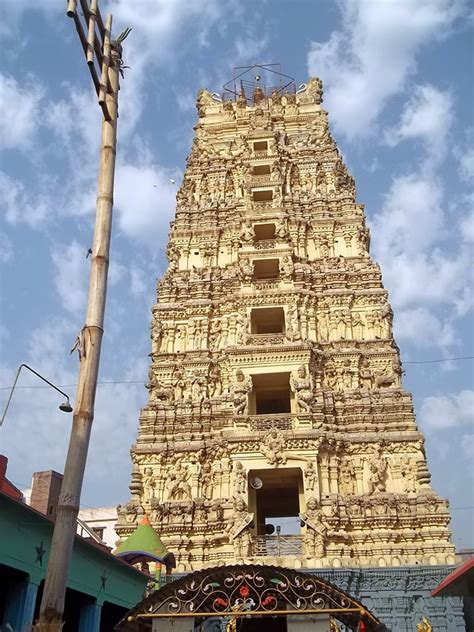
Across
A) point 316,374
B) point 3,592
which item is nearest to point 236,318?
point 316,374

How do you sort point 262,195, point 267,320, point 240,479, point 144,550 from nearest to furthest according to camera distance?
point 144,550 < point 240,479 < point 267,320 < point 262,195

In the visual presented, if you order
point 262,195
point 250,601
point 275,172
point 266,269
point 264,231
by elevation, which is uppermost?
point 275,172

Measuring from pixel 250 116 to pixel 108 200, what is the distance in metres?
29.4

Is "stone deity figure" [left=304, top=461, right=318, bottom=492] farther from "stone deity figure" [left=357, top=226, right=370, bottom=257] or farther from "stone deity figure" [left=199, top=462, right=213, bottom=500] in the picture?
"stone deity figure" [left=357, top=226, right=370, bottom=257]

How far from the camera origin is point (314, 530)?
21984mm

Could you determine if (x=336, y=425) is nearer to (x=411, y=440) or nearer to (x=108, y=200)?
(x=411, y=440)

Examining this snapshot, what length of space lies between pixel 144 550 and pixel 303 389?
33.2 ft

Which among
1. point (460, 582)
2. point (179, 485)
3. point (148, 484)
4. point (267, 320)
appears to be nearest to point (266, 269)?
point (267, 320)

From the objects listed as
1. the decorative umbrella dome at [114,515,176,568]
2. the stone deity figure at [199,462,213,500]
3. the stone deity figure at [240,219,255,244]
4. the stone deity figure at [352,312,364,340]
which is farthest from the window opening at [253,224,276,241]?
the decorative umbrella dome at [114,515,176,568]

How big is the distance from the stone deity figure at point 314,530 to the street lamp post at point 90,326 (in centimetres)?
1607

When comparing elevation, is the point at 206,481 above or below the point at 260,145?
below

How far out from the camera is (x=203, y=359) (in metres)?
27.2

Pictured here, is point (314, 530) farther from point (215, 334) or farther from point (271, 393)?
point (215, 334)

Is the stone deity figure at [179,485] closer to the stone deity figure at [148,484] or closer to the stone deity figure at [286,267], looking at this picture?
the stone deity figure at [148,484]
